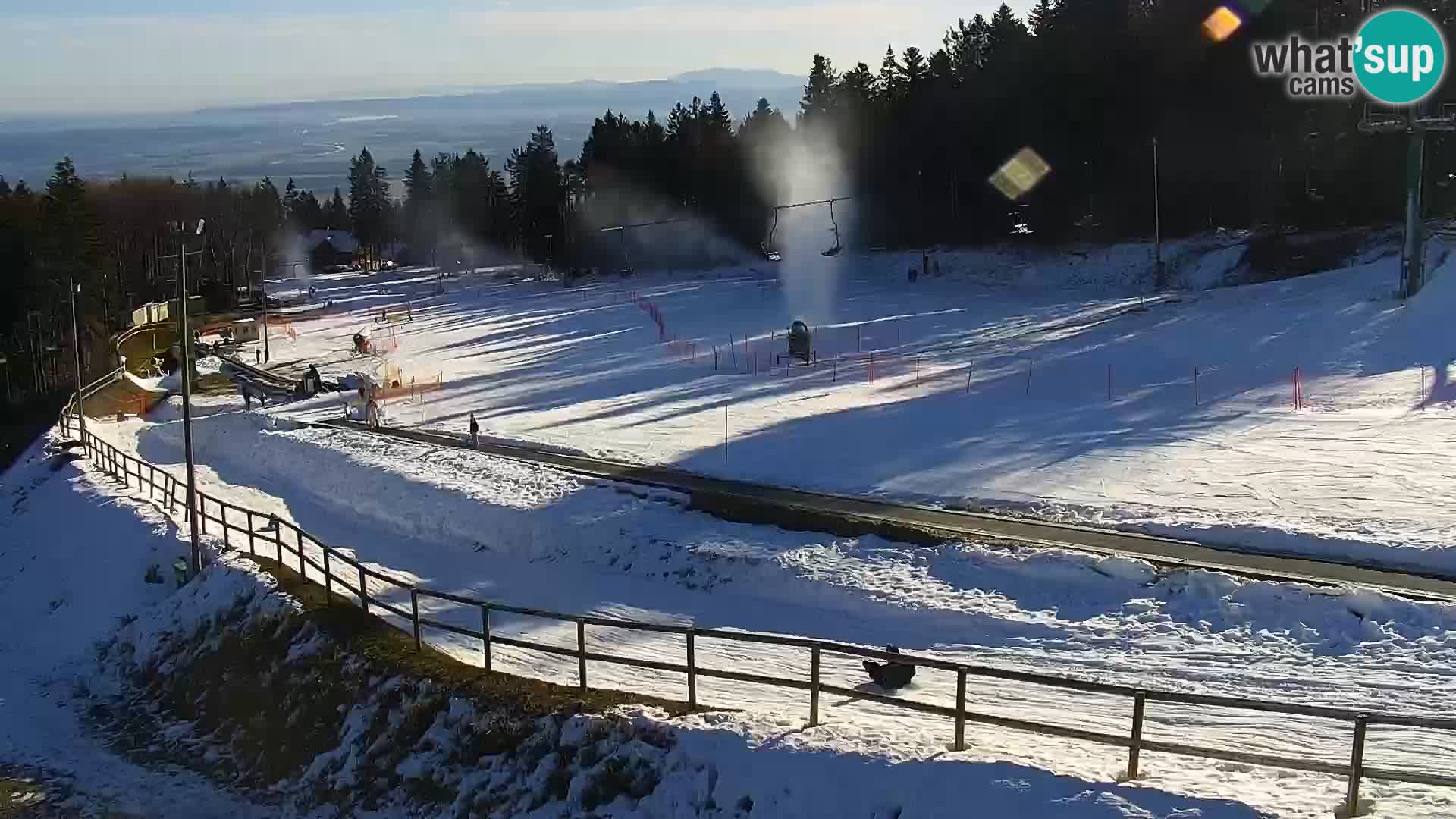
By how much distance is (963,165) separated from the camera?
8444 cm

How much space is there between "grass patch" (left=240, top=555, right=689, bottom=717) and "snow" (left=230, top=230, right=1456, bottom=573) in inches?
479

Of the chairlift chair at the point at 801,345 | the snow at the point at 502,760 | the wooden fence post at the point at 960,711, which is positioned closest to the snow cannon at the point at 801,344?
the chairlift chair at the point at 801,345

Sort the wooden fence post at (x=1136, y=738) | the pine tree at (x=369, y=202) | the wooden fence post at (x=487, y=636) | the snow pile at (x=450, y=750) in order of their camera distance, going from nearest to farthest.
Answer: the wooden fence post at (x=1136, y=738) → the snow pile at (x=450, y=750) → the wooden fence post at (x=487, y=636) → the pine tree at (x=369, y=202)

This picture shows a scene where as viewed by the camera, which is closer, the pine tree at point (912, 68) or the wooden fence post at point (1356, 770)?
the wooden fence post at point (1356, 770)

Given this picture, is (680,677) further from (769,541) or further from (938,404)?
(938,404)

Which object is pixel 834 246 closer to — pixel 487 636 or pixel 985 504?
pixel 985 504

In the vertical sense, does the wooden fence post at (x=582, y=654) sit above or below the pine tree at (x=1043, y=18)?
below

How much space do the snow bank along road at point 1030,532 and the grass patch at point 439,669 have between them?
9.68 m

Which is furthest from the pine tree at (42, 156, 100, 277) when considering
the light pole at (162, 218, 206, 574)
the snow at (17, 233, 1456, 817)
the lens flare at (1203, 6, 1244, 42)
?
the lens flare at (1203, 6, 1244, 42)

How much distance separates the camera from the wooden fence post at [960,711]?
40.5 ft

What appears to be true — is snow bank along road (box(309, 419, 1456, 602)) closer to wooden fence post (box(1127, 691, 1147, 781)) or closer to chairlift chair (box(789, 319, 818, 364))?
wooden fence post (box(1127, 691, 1147, 781))

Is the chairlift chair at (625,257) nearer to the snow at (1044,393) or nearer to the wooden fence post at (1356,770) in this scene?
the snow at (1044,393)

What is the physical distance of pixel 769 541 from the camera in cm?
2495

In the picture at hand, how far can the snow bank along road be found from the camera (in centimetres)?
1925
